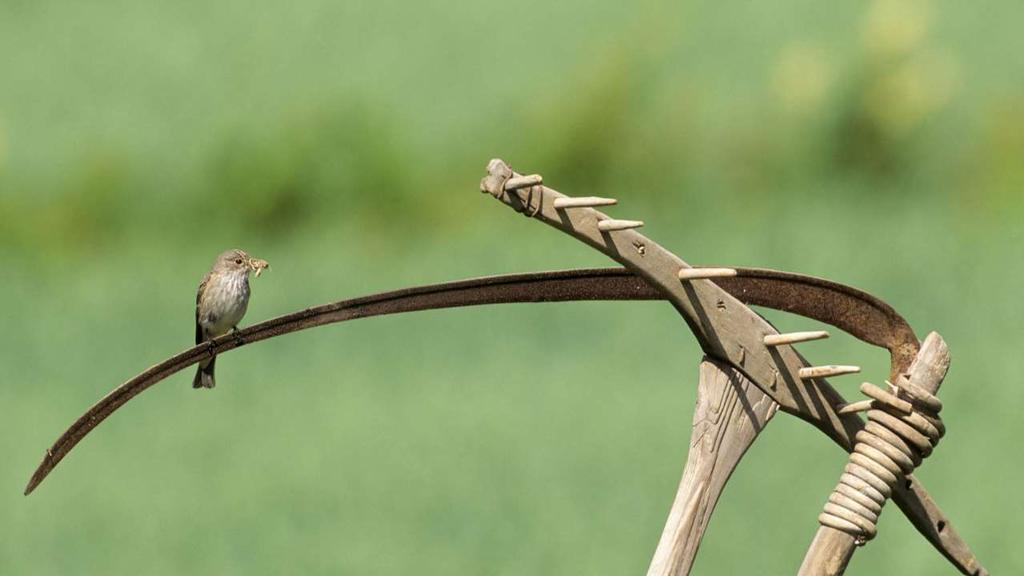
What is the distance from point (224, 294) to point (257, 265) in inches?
17.3

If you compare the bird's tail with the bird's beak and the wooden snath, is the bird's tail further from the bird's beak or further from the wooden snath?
the wooden snath

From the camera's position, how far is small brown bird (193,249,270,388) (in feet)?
21.5

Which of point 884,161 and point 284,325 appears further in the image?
point 884,161

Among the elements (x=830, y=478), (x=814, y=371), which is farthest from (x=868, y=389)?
(x=830, y=478)

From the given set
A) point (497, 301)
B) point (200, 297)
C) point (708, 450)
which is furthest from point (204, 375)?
point (708, 450)

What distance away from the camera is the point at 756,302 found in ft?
13.5

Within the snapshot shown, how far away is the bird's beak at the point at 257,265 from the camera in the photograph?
5945 mm

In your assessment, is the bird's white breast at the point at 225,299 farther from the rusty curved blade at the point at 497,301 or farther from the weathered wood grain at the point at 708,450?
the weathered wood grain at the point at 708,450

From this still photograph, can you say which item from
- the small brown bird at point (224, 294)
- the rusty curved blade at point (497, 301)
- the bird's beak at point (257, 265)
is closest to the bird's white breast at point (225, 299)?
the small brown bird at point (224, 294)

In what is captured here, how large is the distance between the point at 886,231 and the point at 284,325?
5086mm

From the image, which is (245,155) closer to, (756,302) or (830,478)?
(830,478)

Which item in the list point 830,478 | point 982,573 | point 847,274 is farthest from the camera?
point 847,274

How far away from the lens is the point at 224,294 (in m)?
6.55

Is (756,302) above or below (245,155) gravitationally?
below
